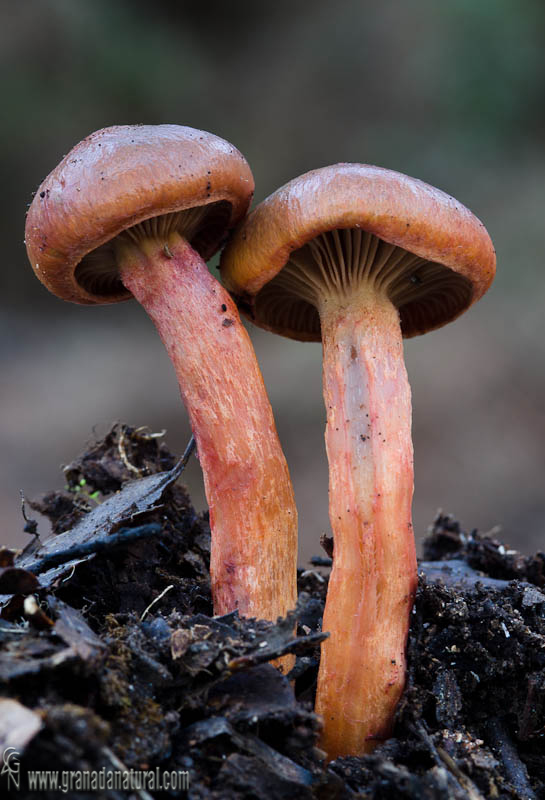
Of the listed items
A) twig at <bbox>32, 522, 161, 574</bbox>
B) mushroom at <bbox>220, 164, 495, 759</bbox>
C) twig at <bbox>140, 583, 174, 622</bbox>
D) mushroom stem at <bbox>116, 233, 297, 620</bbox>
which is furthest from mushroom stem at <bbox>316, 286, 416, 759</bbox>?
twig at <bbox>32, 522, 161, 574</bbox>

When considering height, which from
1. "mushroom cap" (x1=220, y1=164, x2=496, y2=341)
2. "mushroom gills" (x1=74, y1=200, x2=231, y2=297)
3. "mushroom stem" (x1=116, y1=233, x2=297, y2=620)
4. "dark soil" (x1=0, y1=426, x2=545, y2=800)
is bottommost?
"dark soil" (x1=0, y1=426, x2=545, y2=800)

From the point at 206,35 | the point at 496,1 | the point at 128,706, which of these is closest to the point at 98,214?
the point at 128,706

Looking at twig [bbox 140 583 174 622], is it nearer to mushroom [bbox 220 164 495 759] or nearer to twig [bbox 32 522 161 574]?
twig [bbox 32 522 161 574]

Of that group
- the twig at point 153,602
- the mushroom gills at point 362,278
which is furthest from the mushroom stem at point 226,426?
the mushroom gills at point 362,278

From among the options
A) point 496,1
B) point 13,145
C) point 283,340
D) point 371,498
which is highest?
point 496,1

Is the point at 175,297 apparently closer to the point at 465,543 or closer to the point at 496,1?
the point at 465,543

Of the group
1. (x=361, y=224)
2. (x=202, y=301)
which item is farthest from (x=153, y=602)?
(x=361, y=224)
